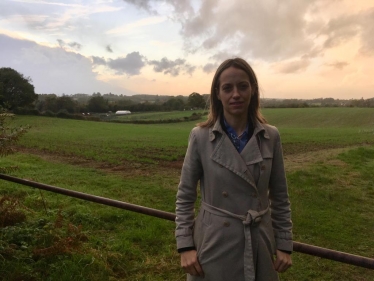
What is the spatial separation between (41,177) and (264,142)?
35.7ft

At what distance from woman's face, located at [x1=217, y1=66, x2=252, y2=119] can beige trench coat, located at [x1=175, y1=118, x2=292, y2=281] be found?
0.13 metres

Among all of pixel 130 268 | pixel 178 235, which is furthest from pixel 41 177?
pixel 178 235

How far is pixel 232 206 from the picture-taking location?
186 centimetres

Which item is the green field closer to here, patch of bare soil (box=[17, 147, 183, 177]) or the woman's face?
patch of bare soil (box=[17, 147, 183, 177])

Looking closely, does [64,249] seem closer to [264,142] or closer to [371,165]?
[264,142]

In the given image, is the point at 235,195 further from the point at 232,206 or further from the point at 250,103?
the point at 250,103

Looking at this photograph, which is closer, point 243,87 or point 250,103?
point 243,87

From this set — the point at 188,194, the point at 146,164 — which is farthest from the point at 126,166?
the point at 188,194

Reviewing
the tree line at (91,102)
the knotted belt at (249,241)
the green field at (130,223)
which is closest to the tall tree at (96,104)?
the tree line at (91,102)

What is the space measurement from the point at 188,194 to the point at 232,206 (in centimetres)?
28

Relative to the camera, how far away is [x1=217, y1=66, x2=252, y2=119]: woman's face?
6.34 ft

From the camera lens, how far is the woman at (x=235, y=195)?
1.85 meters

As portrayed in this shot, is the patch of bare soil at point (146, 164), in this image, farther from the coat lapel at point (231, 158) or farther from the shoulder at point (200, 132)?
the coat lapel at point (231, 158)

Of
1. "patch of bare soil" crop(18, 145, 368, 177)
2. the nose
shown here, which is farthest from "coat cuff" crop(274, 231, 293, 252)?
"patch of bare soil" crop(18, 145, 368, 177)
